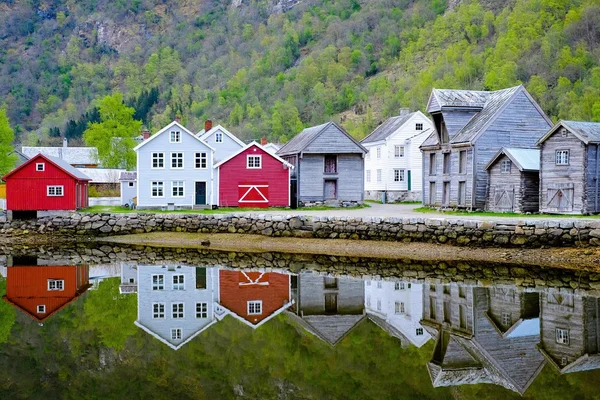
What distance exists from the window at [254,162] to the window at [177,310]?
29.9 meters

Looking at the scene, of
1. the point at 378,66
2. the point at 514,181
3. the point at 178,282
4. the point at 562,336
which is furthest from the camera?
the point at 378,66

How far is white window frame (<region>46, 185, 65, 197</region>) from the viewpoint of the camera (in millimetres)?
50500

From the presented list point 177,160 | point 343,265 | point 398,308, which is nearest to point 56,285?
point 343,265

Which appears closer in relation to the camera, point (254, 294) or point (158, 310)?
point (158, 310)

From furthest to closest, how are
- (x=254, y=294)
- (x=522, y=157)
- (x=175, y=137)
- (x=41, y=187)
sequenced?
(x=175, y=137) → (x=41, y=187) → (x=522, y=157) → (x=254, y=294)

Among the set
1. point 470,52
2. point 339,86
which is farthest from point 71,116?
point 470,52

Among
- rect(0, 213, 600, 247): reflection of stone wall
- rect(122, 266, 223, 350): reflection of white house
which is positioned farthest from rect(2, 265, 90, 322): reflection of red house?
rect(0, 213, 600, 247): reflection of stone wall

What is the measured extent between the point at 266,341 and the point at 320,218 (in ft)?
69.0

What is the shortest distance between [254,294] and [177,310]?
2932 mm

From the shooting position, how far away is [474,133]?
44812 mm

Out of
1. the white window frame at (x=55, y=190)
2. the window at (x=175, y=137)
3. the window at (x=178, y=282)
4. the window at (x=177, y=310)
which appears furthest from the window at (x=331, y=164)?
the window at (x=177, y=310)

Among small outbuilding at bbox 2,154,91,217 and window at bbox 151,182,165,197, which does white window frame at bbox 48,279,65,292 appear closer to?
small outbuilding at bbox 2,154,91,217

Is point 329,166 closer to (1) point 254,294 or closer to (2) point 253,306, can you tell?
(1) point 254,294

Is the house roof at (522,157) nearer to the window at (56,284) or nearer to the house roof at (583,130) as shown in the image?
the house roof at (583,130)
